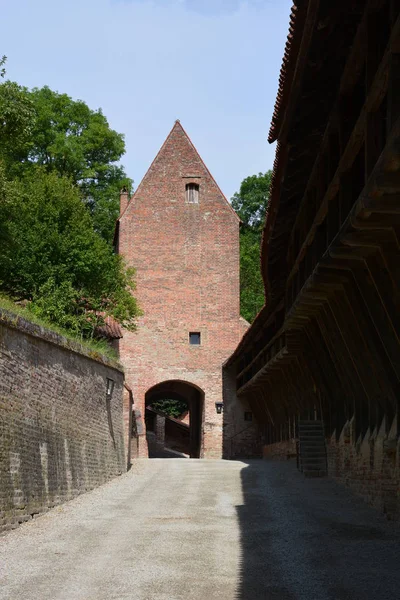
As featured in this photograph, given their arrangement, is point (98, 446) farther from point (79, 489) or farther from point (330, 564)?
point (330, 564)

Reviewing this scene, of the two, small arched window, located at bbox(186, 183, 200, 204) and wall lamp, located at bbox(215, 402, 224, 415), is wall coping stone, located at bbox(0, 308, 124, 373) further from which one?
small arched window, located at bbox(186, 183, 200, 204)

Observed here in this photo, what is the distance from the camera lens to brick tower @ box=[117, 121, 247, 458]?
1401 inches

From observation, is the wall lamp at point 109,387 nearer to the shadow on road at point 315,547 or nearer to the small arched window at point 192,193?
the shadow on road at point 315,547

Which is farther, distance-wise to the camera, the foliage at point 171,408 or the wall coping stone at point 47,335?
the foliage at point 171,408

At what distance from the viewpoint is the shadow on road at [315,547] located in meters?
8.72

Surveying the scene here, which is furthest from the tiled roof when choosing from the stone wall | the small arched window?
the small arched window

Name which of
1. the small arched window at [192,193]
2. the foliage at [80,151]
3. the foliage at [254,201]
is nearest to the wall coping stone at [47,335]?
the small arched window at [192,193]

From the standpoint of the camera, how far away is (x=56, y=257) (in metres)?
25.3

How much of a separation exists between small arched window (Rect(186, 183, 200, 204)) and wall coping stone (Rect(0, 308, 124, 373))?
15.0 m

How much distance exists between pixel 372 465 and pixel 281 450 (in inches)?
541

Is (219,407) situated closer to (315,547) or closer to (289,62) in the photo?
(315,547)

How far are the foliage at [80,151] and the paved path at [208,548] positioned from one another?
2354cm

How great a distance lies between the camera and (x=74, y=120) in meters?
40.5

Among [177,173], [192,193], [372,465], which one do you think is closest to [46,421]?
[372,465]
